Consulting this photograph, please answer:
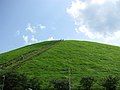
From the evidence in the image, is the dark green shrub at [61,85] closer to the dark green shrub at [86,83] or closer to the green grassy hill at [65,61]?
the dark green shrub at [86,83]

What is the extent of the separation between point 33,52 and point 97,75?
24341 millimetres

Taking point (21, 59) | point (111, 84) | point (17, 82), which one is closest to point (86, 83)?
point (111, 84)

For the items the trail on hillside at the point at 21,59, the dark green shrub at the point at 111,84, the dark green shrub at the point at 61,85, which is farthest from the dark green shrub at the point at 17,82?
the dark green shrub at the point at 111,84

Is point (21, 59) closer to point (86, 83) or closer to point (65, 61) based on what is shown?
point (65, 61)

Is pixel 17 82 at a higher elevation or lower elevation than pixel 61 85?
higher

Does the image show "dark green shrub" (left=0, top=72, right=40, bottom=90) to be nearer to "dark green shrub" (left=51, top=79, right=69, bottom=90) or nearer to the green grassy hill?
"dark green shrub" (left=51, top=79, right=69, bottom=90)

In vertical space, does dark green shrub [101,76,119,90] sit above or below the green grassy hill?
below

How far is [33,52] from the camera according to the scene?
9756cm

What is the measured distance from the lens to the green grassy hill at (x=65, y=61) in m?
79.3

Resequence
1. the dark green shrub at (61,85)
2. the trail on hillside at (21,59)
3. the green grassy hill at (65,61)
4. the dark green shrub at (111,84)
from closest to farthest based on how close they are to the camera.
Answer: the dark green shrub at (61,85) → the dark green shrub at (111,84) → the green grassy hill at (65,61) → the trail on hillside at (21,59)

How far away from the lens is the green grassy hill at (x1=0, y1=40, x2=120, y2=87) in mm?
79325

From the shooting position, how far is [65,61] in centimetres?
8900

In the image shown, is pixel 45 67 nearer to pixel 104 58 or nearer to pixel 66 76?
pixel 66 76

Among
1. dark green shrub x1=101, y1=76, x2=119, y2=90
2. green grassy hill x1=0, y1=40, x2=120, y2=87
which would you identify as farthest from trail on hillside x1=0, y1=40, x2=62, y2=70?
dark green shrub x1=101, y1=76, x2=119, y2=90
